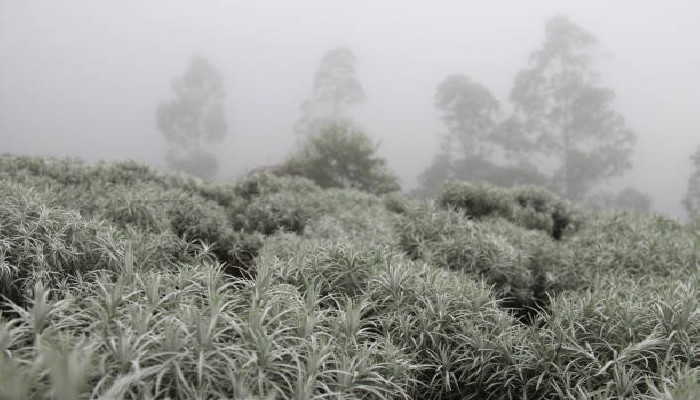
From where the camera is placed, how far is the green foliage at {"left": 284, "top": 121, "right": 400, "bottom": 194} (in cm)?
1972

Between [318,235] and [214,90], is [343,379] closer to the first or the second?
[318,235]

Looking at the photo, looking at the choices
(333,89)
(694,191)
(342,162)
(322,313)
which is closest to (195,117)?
(333,89)

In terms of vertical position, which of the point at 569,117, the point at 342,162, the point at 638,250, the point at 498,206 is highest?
the point at 569,117

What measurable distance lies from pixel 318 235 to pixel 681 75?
60.9 m

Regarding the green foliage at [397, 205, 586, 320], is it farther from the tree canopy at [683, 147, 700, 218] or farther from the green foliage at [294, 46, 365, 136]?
the green foliage at [294, 46, 365, 136]

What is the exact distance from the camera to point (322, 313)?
297cm

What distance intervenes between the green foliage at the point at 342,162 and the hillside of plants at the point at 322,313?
39.0ft

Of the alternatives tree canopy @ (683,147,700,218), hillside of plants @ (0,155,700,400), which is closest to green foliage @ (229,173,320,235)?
hillside of plants @ (0,155,700,400)

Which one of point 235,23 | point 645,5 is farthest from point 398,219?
point 235,23

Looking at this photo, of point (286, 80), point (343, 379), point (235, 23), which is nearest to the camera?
point (343, 379)

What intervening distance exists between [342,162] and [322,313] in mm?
17254

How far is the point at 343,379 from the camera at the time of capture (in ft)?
7.61

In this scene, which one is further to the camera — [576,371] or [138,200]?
[138,200]

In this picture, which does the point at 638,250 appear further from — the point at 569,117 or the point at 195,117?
the point at 195,117
